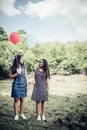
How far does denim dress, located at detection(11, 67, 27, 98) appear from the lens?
5.02m

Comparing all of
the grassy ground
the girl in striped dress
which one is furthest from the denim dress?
the grassy ground

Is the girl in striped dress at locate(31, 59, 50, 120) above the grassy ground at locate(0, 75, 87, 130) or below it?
above

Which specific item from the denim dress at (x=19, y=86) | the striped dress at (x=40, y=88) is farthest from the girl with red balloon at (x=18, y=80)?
the striped dress at (x=40, y=88)

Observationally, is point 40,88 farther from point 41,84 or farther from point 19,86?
point 19,86

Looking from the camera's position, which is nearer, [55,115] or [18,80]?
[18,80]

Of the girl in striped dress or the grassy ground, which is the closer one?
the grassy ground

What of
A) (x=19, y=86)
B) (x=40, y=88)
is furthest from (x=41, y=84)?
(x=19, y=86)

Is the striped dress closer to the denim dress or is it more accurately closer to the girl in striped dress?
the girl in striped dress

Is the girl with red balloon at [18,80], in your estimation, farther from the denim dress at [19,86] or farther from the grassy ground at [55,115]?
the grassy ground at [55,115]

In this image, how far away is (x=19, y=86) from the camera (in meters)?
5.07

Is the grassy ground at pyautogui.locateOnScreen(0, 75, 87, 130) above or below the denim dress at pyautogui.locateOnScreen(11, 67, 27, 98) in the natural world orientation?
below

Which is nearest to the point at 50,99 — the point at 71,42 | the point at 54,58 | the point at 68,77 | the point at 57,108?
the point at 57,108

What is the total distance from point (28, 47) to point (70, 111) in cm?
976

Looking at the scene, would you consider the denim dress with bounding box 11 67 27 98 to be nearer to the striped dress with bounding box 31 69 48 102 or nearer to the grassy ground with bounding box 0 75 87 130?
the striped dress with bounding box 31 69 48 102
